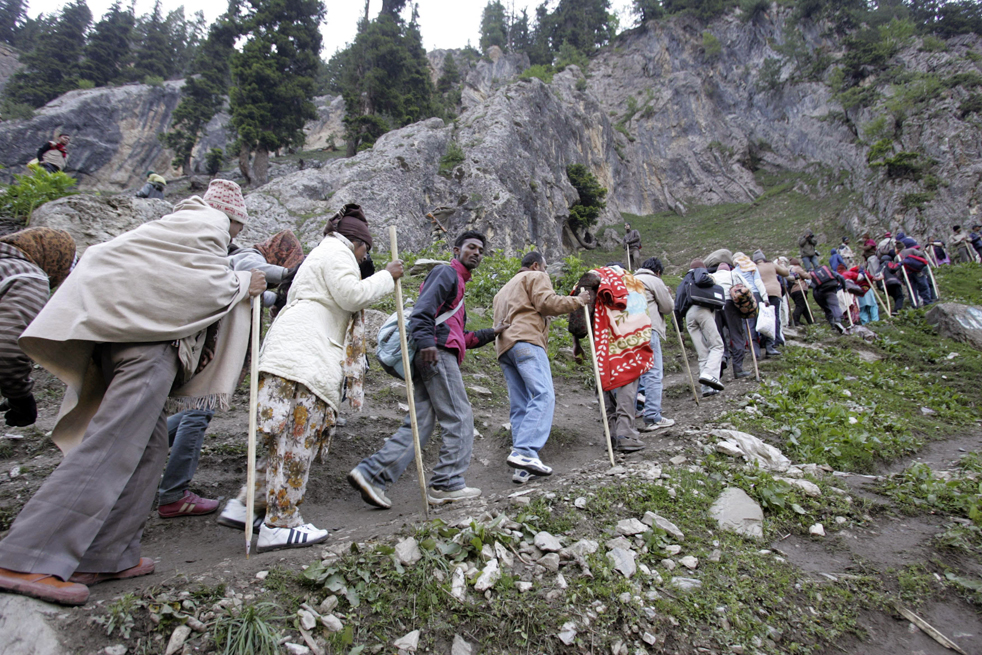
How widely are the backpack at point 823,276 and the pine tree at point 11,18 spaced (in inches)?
2849

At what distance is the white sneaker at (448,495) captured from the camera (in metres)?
3.56

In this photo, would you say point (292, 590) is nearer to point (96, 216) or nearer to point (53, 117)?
point (96, 216)

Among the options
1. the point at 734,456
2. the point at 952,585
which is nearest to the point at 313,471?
the point at 734,456

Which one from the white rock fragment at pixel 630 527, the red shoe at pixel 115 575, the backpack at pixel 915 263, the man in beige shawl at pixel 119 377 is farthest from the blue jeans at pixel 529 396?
the backpack at pixel 915 263

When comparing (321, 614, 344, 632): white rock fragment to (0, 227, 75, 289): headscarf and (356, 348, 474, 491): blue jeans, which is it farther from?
(0, 227, 75, 289): headscarf

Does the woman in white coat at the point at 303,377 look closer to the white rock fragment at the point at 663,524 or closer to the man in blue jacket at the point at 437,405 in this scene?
the man in blue jacket at the point at 437,405

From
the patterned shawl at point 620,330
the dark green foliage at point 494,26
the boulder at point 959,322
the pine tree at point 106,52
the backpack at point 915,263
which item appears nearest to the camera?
the patterned shawl at point 620,330

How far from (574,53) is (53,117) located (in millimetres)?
42871

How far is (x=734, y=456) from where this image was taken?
3934 mm

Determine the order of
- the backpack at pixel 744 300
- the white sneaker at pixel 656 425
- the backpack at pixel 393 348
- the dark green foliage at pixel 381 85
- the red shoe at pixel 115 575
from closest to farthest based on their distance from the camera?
the red shoe at pixel 115 575, the backpack at pixel 393 348, the white sneaker at pixel 656 425, the backpack at pixel 744 300, the dark green foliage at pixel 381 85

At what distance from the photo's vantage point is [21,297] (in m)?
2.76

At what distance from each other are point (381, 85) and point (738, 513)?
1167 inches

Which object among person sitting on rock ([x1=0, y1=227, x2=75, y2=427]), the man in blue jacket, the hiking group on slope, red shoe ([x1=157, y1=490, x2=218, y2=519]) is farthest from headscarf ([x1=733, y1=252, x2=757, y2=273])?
person sitting on rock ([x1=0, y1=227, x2=75, y2=427])

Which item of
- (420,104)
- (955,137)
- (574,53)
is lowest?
(955,137)
